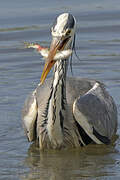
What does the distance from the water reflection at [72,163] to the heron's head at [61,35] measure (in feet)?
3.95

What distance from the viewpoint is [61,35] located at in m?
6.77

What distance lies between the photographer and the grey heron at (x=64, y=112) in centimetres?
691

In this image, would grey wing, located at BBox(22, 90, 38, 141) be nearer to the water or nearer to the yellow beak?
the water

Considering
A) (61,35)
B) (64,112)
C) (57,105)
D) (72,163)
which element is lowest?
(72,163)

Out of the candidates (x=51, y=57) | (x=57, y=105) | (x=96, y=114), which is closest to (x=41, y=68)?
(x=96, y=114)

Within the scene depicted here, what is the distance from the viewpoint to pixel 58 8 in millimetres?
13180

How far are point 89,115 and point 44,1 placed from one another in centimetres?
692

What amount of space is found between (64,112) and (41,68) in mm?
3278

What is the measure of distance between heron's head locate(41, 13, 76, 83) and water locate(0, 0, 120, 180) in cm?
125

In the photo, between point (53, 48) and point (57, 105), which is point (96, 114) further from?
point (53, 48)

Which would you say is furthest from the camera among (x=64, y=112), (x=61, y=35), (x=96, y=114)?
(x=96, y=114)

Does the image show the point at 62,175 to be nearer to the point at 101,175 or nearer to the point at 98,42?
the point at 101,175

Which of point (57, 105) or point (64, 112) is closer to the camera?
point (57, 105)

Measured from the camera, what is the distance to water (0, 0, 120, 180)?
22.4 ft
